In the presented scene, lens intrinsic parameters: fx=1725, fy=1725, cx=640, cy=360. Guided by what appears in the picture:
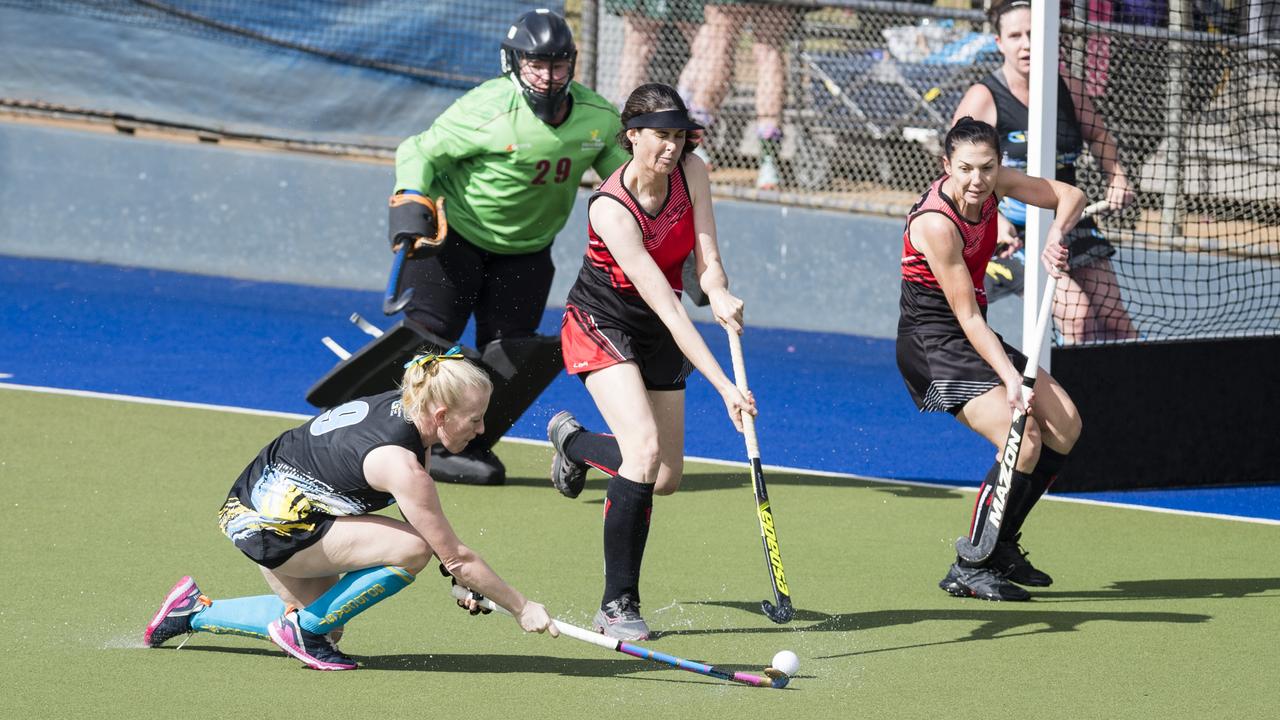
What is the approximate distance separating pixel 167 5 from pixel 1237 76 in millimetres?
7295

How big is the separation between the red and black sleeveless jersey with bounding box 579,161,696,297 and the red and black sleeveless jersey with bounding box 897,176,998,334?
805 millimetres

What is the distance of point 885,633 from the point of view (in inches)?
222

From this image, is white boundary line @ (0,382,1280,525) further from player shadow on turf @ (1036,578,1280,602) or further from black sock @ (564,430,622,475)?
black sock @ (564,430,622,475)

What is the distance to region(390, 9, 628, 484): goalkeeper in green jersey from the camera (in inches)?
292

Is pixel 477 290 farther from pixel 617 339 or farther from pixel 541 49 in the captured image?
pixel 617 339

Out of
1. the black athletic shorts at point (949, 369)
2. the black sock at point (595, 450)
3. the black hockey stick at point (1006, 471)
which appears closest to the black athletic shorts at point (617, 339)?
the black sock at point (595, 450)

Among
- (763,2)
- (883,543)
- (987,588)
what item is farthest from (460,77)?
(987,588)

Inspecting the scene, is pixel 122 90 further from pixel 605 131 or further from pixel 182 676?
pixel 182 676

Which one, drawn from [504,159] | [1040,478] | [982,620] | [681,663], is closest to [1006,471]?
[1040,478]

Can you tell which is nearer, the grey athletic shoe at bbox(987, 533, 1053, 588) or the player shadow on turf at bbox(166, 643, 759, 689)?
the player shadow on turf at bbox(166, 643, 759, 689)

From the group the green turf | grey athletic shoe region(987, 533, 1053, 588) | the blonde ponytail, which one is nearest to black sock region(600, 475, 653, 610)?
the green turf

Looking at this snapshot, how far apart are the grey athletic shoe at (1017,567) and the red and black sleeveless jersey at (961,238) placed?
0.90m

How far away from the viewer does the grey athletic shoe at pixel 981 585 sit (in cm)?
610

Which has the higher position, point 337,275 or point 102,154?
point 102,154
